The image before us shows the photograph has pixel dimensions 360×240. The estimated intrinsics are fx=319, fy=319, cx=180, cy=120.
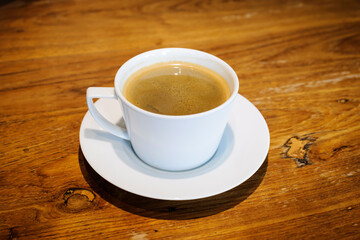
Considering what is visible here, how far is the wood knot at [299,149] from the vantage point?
2.54 ft

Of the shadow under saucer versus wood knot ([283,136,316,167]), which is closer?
the shadow under saucer

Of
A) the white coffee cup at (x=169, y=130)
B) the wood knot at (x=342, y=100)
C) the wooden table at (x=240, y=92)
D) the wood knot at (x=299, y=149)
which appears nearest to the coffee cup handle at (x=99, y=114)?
the white coffee cup at (x=169, y=130)

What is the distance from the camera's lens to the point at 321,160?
775 mm

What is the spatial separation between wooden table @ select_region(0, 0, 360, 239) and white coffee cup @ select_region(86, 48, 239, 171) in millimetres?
93

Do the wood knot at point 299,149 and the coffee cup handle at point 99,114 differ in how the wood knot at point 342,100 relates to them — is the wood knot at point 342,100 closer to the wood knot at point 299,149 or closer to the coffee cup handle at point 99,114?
the wood knot at point 299,149

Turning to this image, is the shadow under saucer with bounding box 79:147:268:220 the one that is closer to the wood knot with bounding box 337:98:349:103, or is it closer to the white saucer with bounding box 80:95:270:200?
the white saucer with bounding box 80:95:270:200

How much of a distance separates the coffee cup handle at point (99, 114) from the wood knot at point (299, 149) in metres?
0.40

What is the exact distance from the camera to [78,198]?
2.19 feet

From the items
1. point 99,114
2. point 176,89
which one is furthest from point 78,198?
point 176,89

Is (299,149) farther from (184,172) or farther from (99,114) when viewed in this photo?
(99,114)

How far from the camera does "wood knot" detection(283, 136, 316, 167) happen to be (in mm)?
774

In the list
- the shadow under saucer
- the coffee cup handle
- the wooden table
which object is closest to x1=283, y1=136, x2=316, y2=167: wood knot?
the wooden table

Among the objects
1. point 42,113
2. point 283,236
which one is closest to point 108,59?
point 42,113

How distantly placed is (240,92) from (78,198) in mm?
579
